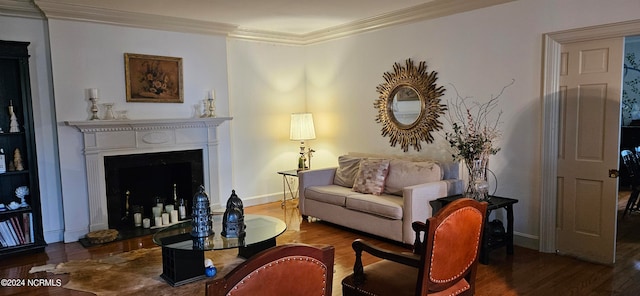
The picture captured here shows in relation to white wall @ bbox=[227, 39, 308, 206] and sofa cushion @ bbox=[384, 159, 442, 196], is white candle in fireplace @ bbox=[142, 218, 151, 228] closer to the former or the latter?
white wall @ bbox=[227, 39, 308, 206]

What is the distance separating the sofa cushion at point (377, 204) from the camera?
14.0ft

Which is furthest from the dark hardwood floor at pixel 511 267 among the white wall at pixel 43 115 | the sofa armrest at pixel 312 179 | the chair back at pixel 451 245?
the chair back at pixel 451 245

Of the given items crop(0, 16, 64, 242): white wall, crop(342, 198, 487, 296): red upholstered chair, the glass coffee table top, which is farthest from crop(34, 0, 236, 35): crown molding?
crop(342, 198, 487, 296): red upholstered chair

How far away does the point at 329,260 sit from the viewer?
1605mm

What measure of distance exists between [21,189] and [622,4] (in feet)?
19.2

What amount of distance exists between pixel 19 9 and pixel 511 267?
5.37 m

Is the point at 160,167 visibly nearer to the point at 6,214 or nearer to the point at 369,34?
the point at 6,214

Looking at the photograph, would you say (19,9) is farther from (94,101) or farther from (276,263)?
(276,263)

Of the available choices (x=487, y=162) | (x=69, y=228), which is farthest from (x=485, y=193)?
(x=69, y=228)

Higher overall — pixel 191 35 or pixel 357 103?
pixel 191 35

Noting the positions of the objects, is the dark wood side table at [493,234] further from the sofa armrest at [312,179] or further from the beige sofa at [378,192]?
the sofa armrest at [312,179]

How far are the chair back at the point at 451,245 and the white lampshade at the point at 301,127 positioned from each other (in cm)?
425

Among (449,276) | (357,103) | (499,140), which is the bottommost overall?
(449,276)

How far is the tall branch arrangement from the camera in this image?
4.16 metres
